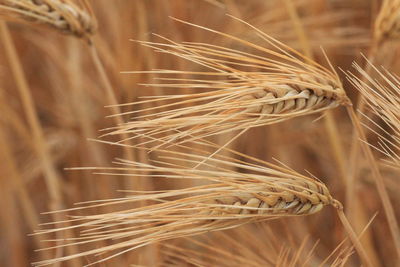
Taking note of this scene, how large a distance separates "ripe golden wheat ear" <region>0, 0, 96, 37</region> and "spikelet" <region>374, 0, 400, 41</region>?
37 cm

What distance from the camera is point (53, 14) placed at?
0.87 m

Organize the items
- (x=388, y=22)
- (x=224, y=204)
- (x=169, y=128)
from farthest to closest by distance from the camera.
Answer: (x=169, y=128) < (x=388, y=22) < (x=224, y=204)

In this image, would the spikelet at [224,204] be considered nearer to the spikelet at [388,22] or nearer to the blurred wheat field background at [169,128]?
the blurred wheat field background at [169,128]

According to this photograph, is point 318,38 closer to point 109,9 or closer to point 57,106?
point 109,9

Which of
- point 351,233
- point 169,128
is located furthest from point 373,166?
point 169,128

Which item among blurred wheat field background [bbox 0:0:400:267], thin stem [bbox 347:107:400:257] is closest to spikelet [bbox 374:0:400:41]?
blurred wheat field background [bbox 0:0:400:267]

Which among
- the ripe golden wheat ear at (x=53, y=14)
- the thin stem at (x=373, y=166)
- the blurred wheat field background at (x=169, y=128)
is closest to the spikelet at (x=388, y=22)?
the blurred wheat field background at (x=169, y=128)

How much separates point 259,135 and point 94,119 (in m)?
0.36

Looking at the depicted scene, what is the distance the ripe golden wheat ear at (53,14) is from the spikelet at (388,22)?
0.37m

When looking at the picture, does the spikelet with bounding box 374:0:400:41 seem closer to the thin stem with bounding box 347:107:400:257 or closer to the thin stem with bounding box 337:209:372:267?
the thin stem with bounding box 347:107:400:257

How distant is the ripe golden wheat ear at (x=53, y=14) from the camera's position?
2.80ft

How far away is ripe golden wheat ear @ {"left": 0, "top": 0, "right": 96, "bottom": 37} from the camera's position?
33.6 inches

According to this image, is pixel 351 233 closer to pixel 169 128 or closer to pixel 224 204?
pixel 224 204

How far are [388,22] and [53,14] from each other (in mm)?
417
